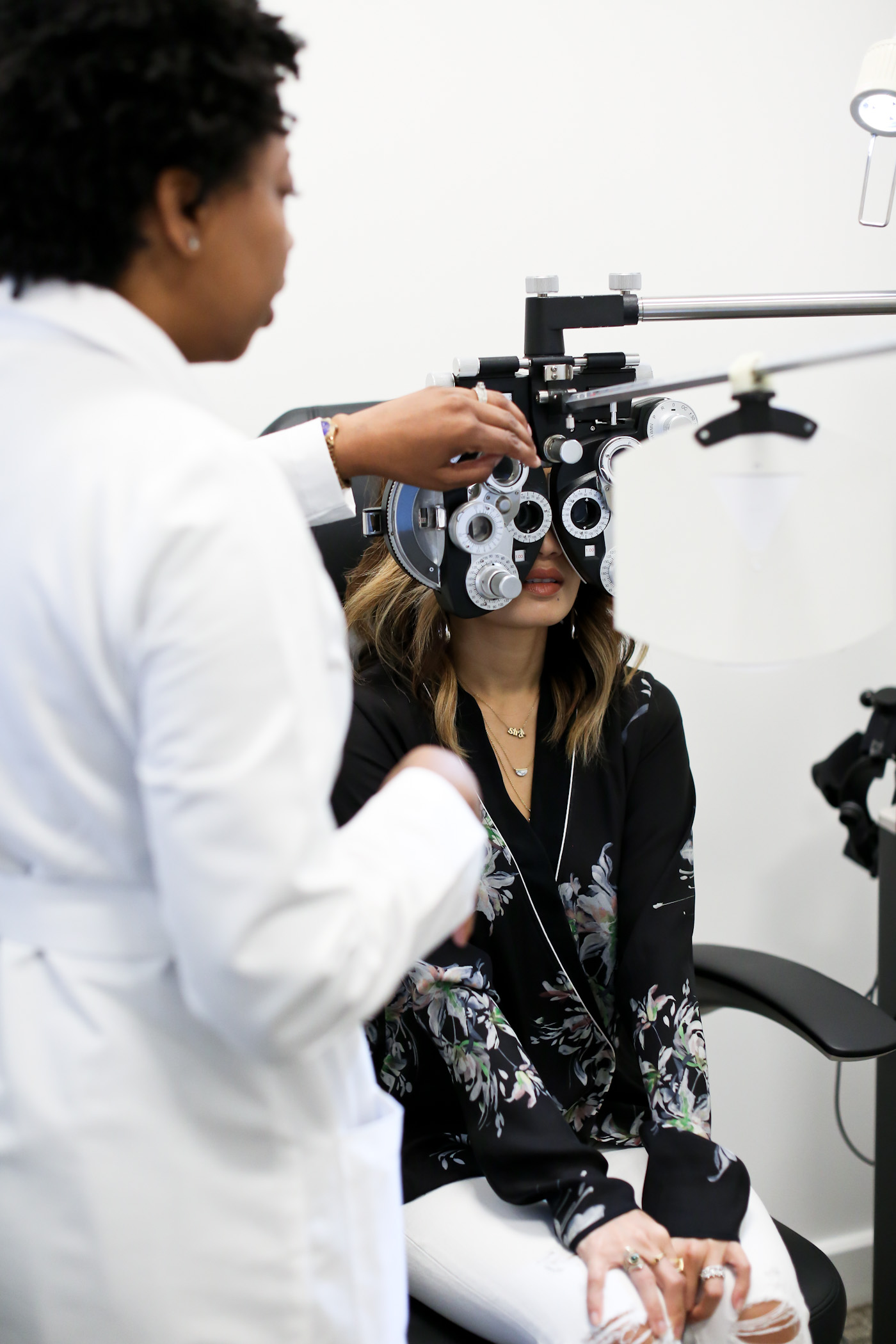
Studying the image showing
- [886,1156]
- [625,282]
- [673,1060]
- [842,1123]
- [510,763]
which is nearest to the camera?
[625,282]

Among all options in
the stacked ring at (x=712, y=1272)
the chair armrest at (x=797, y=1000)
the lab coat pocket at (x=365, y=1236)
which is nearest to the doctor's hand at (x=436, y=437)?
the lab coat pocket at (x=365, y=1236)

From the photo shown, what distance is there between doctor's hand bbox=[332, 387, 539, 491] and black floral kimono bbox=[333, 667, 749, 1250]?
32 centimetres

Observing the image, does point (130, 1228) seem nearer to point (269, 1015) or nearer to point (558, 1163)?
point (269, 1015)

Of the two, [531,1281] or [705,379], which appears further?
[531,1281]

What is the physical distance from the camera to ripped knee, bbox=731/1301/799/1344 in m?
1.12

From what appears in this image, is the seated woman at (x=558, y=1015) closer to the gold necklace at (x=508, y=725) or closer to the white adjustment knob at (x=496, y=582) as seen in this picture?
the gold necklace at (x=508, y=725)

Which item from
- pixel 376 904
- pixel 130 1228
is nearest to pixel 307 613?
pixel 376 904

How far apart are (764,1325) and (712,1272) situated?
7 cm

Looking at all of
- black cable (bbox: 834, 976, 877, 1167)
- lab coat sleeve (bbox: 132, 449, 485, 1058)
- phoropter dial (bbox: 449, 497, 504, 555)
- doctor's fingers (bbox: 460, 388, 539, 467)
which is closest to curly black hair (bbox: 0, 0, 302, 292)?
lab coat sleeve (bbox: 132, 449, 485, 1058)

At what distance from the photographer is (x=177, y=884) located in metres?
0.60

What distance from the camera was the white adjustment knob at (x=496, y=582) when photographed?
1.18m

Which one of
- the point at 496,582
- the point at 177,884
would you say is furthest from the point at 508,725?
the point at 177,884

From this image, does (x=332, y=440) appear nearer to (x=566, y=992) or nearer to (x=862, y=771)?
(x=566, y=992)

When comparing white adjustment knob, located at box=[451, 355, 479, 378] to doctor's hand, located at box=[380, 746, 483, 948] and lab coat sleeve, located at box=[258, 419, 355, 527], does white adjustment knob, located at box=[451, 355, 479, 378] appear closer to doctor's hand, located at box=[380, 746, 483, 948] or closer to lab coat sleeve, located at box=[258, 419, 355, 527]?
lab coat sleeve, located at box=[258, 419, 355, 527]
